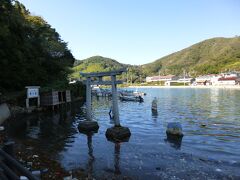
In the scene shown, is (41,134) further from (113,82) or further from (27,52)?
(27,52)

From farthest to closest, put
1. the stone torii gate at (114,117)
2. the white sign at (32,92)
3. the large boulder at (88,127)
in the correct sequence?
A: the white sign at (32,92), the large boulder at (88,127), the stone torii gate at (114,117)

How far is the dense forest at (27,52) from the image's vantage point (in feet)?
110

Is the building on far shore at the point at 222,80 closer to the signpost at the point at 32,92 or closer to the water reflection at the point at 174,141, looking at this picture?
the signpost at the point at 32,92

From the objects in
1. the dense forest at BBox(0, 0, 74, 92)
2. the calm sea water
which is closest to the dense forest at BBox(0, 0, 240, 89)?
the dense forest at BBox(0, 0, 74, 92)

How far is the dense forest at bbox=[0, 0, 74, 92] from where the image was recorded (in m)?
33.4

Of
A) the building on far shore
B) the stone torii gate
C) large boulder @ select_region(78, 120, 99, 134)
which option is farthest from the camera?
the building on far shore

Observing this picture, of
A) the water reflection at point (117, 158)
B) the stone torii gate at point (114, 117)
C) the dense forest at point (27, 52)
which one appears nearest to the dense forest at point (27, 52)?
the dense forest at point (27, 52)

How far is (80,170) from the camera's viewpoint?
13.1 metres

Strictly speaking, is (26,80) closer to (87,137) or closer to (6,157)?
(87,137)

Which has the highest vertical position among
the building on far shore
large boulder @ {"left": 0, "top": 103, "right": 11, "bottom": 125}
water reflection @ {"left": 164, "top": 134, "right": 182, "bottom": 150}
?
the building on far shore

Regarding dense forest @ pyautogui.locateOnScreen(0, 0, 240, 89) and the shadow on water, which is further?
dense forest @ pyautogui.locateOnScreen(0, 0, 240, 89)

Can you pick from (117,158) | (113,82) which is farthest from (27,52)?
(117,158)

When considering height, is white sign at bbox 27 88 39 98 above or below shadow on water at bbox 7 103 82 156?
Result: above

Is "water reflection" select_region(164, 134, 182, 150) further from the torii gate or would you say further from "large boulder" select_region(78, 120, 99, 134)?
"large boulder" select_region(78, 120, 99, 134)
